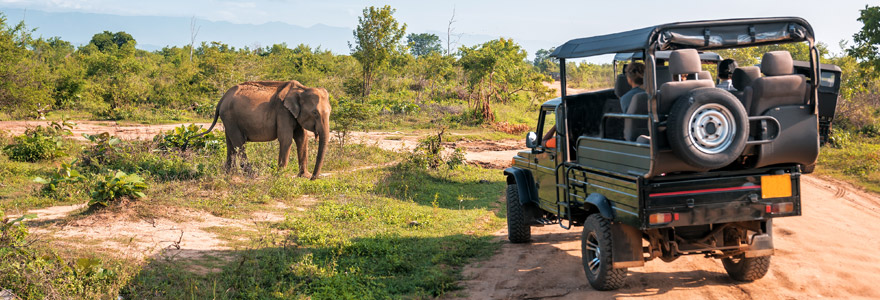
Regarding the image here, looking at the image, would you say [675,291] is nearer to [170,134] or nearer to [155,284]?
[155,284]

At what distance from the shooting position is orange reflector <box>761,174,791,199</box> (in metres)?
5.88

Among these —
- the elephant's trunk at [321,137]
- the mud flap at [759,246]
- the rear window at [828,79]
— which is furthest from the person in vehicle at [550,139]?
the elephant's trunk at [321,137]

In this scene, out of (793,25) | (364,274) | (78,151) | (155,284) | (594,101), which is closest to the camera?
(793,25)

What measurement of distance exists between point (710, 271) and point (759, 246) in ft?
3.61

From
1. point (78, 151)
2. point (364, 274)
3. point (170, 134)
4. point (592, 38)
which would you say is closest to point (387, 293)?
point (364, 274)

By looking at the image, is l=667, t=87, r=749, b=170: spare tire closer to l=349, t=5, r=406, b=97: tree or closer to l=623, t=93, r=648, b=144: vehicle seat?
l=623, t=93, r=648, b=144: vehicle seat

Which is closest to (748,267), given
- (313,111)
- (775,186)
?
(775,186)

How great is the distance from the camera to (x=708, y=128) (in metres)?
5.45

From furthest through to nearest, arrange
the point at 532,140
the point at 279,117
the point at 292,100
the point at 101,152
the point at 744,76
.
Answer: the point at 279,117 → the point at 292,100 → the point at 101,152 → the point at 532,140 → the point at 744,76

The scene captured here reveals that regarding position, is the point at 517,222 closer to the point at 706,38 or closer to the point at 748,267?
the point at 748,267

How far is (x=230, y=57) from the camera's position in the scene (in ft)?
100

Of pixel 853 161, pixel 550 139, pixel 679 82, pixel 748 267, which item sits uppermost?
pixel 679 82

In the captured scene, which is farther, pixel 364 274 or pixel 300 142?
pixel 300 142

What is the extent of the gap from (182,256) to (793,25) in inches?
263
